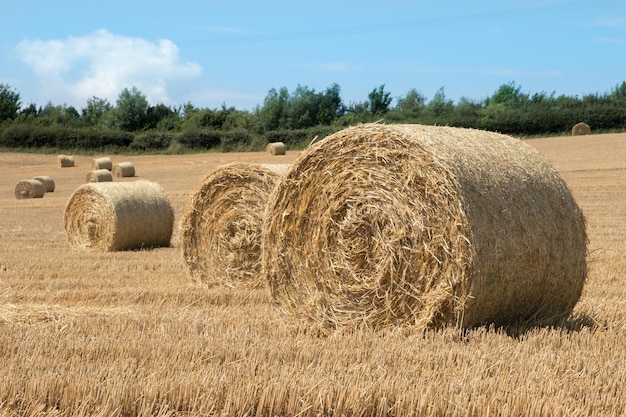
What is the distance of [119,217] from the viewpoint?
13500 mm

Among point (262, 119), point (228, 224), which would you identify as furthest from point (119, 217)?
point (262, 119)

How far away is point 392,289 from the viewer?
653cm

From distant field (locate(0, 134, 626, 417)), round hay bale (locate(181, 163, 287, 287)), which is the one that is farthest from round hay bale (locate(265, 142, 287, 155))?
distant field (locate(0, 134, 626, 417))

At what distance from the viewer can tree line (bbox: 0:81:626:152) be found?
4678cm

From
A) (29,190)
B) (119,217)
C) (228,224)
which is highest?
(228,224)

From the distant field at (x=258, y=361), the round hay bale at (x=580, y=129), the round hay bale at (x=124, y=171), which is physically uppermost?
the round hay bale at (x=580, y=129)

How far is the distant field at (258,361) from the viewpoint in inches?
161

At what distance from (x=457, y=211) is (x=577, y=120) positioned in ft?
140

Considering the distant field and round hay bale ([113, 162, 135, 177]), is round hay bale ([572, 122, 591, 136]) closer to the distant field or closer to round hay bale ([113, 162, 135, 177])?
round hay bale ([113, 162, 135, 177])

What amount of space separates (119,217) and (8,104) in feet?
177

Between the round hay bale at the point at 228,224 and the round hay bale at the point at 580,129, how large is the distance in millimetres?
36841

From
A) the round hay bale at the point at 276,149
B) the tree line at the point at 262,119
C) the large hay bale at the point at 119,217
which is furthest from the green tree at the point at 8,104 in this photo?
the large hay bale at the point at 119,217

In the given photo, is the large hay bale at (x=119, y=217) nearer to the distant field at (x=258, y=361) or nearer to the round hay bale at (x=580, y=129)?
the distant field at (x=258, y=361)

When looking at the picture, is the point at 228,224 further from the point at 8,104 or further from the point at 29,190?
the point at 8,104
